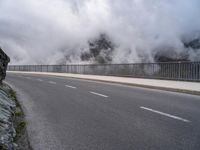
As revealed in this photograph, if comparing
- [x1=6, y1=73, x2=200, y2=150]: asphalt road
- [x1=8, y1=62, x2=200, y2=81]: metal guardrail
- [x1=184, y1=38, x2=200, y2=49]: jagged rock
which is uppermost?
[x1=184, y1=38, x2=200, y2=49]: jagged rock

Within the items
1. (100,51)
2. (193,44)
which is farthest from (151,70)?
(100,51)

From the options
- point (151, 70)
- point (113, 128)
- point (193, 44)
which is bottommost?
point (113, 128)

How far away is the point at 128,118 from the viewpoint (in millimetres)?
7227

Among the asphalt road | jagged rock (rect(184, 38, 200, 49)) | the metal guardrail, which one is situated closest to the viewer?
the asphalt road

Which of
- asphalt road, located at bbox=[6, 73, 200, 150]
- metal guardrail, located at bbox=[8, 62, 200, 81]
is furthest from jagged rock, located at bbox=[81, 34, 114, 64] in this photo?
asphalt road, located at bbox=[6, 73, 200, 150]

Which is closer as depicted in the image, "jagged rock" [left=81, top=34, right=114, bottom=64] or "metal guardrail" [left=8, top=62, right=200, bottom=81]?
"metal guardrail" [left=8, top=62, right=200, bottom=81]

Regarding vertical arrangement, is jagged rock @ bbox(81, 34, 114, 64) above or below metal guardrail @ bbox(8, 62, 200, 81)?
above

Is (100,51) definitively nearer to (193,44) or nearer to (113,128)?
(193,44)

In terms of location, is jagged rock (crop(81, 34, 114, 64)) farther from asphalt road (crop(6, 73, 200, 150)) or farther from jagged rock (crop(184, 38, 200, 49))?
asphalt road (crop(6, 73, 200, 150))

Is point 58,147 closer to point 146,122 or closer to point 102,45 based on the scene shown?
point 146,122

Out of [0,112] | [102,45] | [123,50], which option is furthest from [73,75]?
[0,112]

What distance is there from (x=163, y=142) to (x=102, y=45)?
45.8 m

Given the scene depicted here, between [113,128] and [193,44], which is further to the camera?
[193,44]

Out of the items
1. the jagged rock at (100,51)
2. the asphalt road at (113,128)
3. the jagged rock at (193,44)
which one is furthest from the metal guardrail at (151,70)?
the jagged rock at (100,51)
